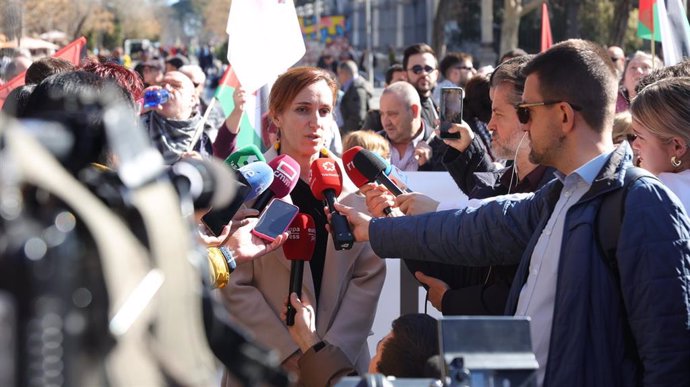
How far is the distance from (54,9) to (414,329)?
4318 cm

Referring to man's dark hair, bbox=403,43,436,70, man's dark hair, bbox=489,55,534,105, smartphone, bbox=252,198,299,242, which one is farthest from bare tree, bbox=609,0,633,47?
smartphone, bbox=252,198,299,242

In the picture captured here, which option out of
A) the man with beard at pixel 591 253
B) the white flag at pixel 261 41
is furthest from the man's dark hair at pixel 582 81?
the white flag at pixel 261 41

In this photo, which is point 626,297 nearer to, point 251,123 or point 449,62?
point 251,123

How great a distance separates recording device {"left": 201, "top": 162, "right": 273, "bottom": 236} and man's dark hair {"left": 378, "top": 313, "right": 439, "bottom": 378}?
1013mm

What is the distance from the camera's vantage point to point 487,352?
7.48 ft

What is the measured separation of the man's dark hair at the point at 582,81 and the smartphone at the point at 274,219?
1084 mm

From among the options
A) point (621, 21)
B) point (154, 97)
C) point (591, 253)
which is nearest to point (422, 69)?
point (154, 97)

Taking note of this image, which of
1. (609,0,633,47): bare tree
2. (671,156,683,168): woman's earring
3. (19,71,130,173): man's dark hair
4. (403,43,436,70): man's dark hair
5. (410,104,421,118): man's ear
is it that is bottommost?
(609,0,633,47): bare tree

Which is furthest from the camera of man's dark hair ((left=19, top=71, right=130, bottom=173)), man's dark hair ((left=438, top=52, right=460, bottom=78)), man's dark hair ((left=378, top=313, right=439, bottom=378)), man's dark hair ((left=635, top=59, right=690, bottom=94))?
man's dark hair ((left=438, top=52, right=460, bottom=78))

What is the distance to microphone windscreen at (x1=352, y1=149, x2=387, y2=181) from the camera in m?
4.21

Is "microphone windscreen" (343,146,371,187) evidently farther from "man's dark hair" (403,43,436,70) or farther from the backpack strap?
"man's dark hair" (403,43,436,70)

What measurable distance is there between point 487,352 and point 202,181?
28.0 inches

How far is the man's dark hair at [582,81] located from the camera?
3.54 meters

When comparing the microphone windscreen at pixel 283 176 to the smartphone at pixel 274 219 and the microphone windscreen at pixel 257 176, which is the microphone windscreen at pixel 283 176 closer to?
the microphone windscreen at pixel 257 176
